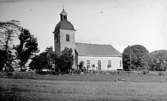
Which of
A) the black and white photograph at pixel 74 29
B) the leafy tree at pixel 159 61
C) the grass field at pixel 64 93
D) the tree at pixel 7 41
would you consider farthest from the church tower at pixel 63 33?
the leafy tree at pixel 159 61

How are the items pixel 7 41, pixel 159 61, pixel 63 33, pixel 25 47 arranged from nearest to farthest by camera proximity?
pixel 7 41 → pixel 25 47 → pixel 159 61 → pixel 63 33

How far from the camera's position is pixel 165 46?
381 centimetres

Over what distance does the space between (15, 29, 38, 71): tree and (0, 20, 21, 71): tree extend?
4.6 inches

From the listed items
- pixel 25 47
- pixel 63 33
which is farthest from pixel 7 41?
pixel 63 33

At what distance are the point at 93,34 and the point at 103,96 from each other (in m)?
1.22

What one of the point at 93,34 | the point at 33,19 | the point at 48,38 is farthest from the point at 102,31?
the point at 33,19

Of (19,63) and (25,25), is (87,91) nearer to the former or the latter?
(19,63)

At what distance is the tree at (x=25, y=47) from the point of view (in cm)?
373

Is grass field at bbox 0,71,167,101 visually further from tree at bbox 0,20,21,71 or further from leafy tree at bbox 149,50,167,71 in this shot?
leafy tree at bbox 149,50,167,71

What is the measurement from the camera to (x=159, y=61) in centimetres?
508

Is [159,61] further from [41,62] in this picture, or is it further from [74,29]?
[41,62]

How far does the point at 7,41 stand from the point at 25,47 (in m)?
0.35

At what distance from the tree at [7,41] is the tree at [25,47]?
12cm

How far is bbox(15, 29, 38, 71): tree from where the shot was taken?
12.3 ft
